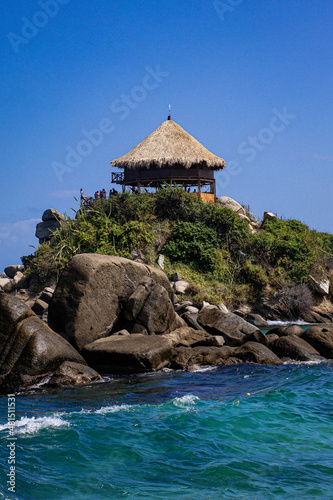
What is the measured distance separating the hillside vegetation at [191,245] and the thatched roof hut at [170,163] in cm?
365

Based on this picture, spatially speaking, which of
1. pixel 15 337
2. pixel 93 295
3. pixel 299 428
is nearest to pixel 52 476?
pixel 299 428

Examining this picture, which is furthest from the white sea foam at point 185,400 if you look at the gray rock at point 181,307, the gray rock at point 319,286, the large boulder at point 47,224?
the large boulder at point 47,224

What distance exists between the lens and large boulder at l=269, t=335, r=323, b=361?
14.6 meters

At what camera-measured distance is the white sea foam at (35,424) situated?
818 centimetres

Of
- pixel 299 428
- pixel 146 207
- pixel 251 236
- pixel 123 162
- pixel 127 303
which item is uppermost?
pixel 123 162

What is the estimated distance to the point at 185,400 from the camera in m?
9.96

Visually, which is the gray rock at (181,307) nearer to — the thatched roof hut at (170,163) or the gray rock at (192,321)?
the gray rock at (192,321)

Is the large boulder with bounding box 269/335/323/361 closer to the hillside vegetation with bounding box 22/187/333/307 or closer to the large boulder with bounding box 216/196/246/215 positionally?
the hillside vegetation with bounding box 22/187/333/307

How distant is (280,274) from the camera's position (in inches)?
1041

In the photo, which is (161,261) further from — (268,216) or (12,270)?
(12,270)

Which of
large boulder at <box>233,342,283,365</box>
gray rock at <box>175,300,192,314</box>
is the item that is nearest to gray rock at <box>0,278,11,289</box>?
gray rock at <box>175,300,192,314</box>

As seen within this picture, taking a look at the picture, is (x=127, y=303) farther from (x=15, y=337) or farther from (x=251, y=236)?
(x=251, y=236)

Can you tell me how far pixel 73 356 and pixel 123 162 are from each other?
2216cm

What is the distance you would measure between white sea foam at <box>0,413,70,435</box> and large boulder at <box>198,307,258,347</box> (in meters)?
7.96
